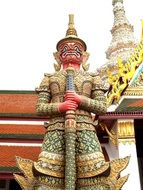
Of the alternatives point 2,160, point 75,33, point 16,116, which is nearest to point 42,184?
point 75,33

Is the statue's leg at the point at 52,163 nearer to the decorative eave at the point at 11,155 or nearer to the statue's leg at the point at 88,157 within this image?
the statue's leg at the point at 88,157

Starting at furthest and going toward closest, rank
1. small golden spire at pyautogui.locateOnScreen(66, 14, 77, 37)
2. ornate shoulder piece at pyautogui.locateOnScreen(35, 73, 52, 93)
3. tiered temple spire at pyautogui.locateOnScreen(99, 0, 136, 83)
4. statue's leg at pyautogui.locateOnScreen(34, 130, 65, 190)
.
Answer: tiered temple spire at pyautogui.locateOnScreen(99, 0, 136, 83) → small golden spire at pyautogui.locateOnScreen(66, 14, 77, 37) → ornate shoulder piece at pyautogui.locateOnScreen(35, 73, 52, 93) → statue's leg at pyautogui.locateOnScreen(34, 130, 65, 190)

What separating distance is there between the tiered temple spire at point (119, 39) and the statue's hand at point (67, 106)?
2268 centimetres

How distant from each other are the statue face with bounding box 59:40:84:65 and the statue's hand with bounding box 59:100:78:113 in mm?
770

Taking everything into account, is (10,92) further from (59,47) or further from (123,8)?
(123,8)

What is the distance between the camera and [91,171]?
15.4 ft

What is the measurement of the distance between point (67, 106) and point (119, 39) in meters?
25.7

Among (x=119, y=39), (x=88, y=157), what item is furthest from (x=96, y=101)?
(x=119, y=39)

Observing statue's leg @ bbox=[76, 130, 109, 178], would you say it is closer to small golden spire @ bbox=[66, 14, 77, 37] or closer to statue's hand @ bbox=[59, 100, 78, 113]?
statue's hand @ bbox=[59, 100, 78, 113]

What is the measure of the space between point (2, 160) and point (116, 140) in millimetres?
2357

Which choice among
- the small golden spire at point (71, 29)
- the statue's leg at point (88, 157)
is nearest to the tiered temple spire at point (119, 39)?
the small golden spire at point (71, 29)

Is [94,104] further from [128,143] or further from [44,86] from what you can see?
[128,143]

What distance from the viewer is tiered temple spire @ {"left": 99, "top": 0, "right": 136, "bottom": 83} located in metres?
28.4

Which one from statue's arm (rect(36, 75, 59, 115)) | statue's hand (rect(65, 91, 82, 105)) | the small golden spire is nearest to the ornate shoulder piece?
statue's arm (rect(36, 75, 59, 115))
